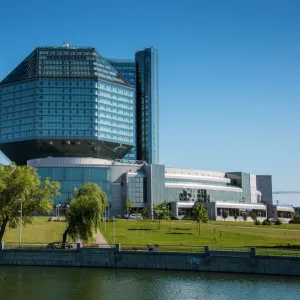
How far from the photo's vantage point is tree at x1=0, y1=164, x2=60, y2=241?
267 ft

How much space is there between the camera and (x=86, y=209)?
77375mm

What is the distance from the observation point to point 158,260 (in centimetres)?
6662

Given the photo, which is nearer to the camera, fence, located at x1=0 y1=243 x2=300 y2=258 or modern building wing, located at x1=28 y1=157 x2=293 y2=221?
fence, located at x1=0 y1=243 x2=300 y2=258

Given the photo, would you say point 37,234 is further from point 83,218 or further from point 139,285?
point 139,285

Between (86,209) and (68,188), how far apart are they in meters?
106

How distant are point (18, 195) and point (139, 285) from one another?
32.8 m

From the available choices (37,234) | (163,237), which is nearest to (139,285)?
(163,237)

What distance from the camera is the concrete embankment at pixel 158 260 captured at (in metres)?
61.2

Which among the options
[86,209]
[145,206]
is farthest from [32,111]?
[86,209]

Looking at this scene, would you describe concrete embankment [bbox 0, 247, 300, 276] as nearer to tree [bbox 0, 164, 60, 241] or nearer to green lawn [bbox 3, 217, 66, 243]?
tree [bbox 0, 164, 60, 241]

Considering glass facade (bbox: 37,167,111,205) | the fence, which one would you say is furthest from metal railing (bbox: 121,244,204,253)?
glass facade (bbox: 37,167,111,205)

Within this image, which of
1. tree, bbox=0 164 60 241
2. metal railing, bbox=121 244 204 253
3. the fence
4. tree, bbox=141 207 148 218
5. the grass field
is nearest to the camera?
the fence

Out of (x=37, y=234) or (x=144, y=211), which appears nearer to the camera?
(x=37, y=234)

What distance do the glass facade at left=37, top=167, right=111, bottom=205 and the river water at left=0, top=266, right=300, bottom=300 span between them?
378 feet
